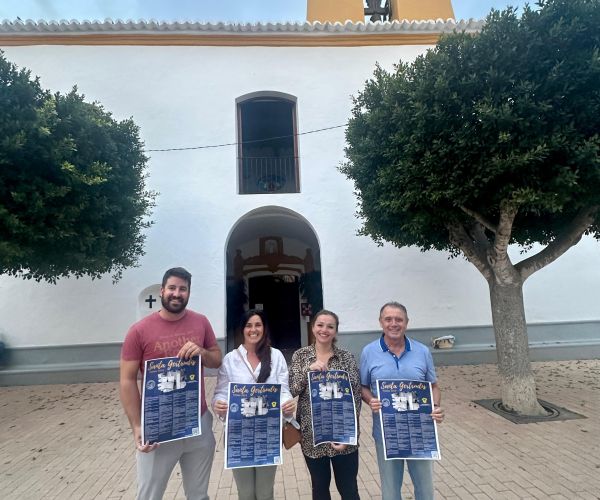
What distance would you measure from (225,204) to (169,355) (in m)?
6.05

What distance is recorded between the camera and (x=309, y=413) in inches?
93.9

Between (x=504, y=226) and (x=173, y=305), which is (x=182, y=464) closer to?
(x=173, y=305)

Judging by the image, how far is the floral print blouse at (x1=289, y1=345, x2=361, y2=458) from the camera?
233 centimetres

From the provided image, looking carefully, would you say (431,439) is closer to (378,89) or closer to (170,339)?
(170,339)

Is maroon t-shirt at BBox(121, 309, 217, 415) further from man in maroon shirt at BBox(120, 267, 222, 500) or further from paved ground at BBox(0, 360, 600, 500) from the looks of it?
paved ground at BBox(0, 360, 600, 500)

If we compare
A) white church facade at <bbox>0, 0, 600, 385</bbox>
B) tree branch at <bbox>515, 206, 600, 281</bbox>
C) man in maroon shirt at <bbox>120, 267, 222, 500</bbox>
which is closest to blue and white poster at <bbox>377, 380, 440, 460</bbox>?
man in maroon shirt at <bbox>120, 267, 222, 500</bbox>

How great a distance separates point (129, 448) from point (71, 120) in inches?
171

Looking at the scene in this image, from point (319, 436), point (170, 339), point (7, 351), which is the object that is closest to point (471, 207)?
point (319, 436)

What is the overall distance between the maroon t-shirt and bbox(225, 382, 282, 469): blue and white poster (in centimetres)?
29

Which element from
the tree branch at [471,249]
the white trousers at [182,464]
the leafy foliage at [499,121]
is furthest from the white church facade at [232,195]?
the white trousers at [182,464]

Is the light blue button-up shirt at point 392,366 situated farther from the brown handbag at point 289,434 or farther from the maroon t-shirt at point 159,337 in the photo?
the maroon t-shirt at point 159,337

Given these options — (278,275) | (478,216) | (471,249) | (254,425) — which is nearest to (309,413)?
(254,425)

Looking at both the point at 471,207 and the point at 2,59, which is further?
the point at 471,207

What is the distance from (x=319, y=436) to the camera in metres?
2.27
